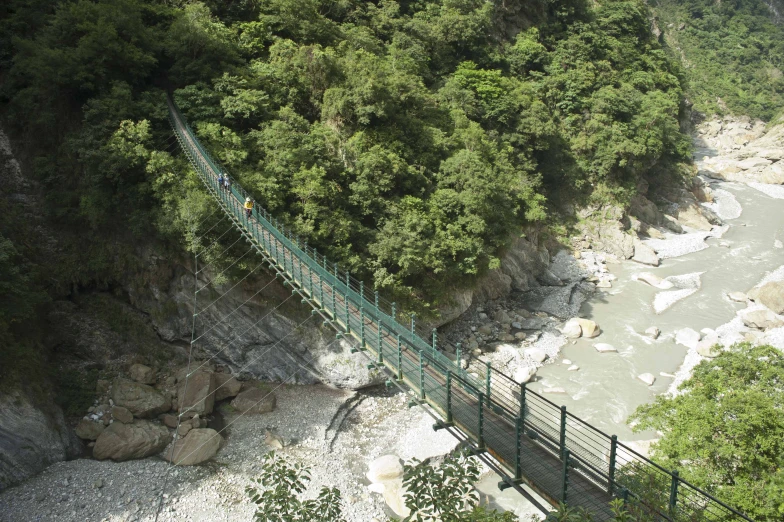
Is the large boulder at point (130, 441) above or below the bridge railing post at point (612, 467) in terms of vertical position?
below

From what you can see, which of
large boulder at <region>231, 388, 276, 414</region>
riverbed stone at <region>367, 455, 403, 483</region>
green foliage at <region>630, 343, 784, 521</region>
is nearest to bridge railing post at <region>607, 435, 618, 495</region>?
green foliage at <region>630, 343, 784, 521</region>

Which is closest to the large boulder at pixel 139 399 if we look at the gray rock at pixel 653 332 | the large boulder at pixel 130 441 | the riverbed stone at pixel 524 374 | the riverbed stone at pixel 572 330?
the large boulder at pixel 130 441

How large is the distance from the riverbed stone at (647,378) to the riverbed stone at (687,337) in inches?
118

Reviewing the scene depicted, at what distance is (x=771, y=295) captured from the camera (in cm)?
2097

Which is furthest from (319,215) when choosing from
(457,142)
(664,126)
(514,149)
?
(664,126)

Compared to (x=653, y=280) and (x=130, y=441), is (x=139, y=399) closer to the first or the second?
(x=130, y=441)

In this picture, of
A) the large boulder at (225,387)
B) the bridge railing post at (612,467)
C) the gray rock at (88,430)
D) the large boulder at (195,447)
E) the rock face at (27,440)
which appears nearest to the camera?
the bridge railing post at (612,467)

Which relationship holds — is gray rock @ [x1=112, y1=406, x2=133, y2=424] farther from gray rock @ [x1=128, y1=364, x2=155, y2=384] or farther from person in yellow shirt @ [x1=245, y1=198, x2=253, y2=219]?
person in yellow shirt @ [x1=245, y1=198, x2=253, y2=219]

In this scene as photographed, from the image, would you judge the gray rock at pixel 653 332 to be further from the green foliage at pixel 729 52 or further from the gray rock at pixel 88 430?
the green foliage at pixel 729 52

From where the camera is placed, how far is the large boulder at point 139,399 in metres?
13.5

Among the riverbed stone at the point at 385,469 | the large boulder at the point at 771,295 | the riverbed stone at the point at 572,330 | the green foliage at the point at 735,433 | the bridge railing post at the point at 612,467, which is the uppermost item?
the bridge railing post at the point at 612,467

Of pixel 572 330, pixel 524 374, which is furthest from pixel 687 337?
pixel 524 374

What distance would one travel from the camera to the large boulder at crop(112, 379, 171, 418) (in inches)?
531

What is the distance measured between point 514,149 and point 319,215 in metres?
12.8
